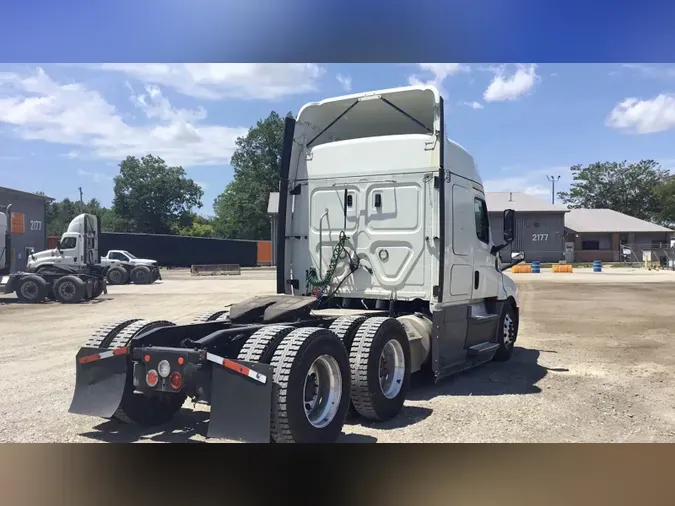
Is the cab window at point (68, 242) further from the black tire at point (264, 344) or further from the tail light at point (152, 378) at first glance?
the black tire at point (264, 344)

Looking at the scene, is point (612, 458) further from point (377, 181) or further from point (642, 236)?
point (642, 236)

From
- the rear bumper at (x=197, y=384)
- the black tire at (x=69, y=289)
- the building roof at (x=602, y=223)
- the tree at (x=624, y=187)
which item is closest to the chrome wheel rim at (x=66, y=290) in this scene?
the black tire at (x=69, y=289)

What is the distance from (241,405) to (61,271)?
19.8 m

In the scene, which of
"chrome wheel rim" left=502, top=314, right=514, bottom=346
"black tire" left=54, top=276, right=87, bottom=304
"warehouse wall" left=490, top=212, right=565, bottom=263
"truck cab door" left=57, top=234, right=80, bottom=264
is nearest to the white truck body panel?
"chrome wheel rim" left=502, top=314, right=514, bottom=346

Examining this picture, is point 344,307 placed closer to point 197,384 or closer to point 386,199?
point 386,199

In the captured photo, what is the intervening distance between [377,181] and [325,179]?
2.38ft

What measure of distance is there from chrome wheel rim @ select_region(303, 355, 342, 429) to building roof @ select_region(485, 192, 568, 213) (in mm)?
46430

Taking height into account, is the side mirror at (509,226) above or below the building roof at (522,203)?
below

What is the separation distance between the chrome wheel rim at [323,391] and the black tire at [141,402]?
112 centimetres

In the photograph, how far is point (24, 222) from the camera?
26.1 meters

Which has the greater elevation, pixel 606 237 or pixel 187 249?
pixel 606 237

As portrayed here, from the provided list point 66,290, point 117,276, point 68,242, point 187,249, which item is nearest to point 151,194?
point 187,249

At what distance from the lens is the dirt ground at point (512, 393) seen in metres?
5.80

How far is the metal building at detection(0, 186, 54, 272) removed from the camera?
952 inches
